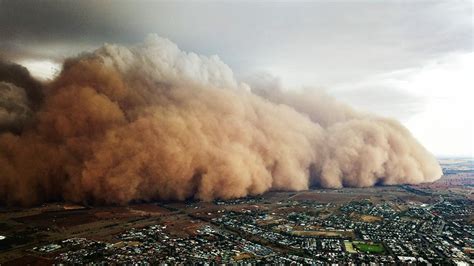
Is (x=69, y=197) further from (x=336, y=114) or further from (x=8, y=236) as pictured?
(x=336, y=114)

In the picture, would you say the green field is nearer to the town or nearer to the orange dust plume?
the town

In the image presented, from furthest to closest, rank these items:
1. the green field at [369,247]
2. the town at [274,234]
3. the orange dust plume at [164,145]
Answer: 1. the orange dust plume at [164,145]
2. the green field at [369,247]
3. the town at [274,234]

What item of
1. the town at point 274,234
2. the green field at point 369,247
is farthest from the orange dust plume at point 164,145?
the green field at point 369,247

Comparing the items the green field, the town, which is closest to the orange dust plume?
the town

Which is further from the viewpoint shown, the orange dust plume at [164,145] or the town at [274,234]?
the orange dust plume at [164,145]

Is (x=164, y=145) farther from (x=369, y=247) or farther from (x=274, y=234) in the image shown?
(x=369, y=247)

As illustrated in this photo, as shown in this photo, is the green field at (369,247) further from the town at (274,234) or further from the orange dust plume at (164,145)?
the orange dust plume at (164,145)

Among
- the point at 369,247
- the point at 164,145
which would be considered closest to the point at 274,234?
the point at 369,247

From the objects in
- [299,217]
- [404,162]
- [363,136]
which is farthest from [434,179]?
[299,217]
